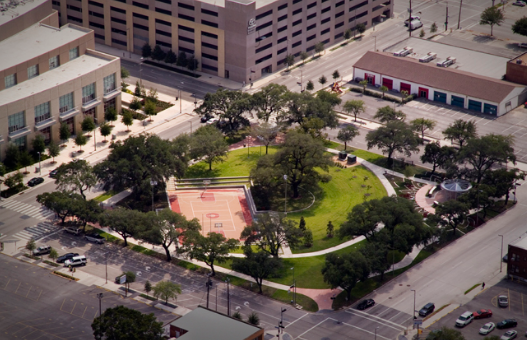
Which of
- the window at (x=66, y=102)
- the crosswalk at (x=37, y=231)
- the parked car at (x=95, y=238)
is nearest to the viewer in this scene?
the parked car at (x=95, y=238)

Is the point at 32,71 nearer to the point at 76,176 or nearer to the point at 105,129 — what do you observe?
the point at 105,129

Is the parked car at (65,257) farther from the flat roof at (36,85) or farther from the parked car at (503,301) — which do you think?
the parked car at (503,301)

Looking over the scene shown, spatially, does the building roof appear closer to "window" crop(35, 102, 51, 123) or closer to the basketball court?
the basketball court

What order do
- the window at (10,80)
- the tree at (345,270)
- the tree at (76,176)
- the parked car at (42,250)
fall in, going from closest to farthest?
the tree at (345,270), the parked car at (42,250), the tree at (76,176), the window at (10,80)

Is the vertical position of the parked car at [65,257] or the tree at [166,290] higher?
the tree at [166,290]

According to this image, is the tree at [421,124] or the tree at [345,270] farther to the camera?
the tree at [421,124]

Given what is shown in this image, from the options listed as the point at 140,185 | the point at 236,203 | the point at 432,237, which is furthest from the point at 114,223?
the point at 432,237

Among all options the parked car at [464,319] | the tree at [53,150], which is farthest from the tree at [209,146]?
the parked car at [464,319]

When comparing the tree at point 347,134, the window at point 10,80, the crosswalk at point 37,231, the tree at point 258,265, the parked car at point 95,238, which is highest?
the window at point 10,80
